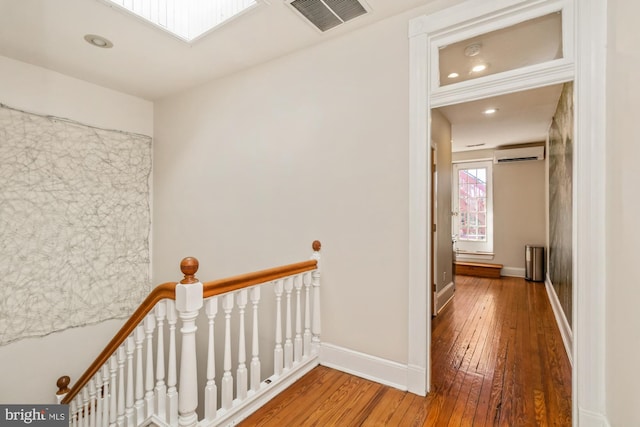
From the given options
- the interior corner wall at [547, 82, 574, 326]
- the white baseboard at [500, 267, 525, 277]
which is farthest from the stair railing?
the white baseboard at [500, 267, 525, 277]

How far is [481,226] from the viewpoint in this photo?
6270 millimetres

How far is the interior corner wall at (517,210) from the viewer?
18.3 ft

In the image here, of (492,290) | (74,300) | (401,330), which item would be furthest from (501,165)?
(74,300)

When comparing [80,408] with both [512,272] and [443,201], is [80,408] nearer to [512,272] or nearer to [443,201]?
[443,201]

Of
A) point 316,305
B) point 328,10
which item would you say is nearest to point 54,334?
point 316,305

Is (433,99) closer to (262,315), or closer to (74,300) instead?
(262,315)

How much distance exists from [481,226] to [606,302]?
513 centimetres

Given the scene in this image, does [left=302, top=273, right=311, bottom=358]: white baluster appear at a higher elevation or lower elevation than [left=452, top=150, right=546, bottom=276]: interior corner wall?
lower

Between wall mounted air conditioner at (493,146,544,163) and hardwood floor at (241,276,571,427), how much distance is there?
353cm

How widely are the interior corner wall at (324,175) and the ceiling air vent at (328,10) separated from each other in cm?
18

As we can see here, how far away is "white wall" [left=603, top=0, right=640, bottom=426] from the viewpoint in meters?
1.19

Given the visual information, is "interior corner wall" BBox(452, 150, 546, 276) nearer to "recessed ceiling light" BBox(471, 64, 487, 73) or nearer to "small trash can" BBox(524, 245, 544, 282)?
"small trash can" BBox(524, 245, 544, 282)

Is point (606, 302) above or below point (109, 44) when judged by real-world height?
below

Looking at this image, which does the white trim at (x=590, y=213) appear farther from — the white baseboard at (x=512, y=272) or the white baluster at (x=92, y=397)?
the white baseboard at (x=512, y=272)
